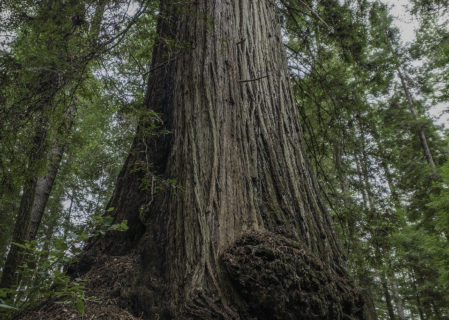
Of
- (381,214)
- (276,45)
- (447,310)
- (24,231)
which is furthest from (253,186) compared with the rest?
(447,310)

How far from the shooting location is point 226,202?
2096mm

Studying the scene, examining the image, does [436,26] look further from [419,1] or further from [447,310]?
[447,310]

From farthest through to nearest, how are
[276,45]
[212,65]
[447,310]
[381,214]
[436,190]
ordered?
[447,310] < [436,190] < [381,214] < [276,45] < [212,65]

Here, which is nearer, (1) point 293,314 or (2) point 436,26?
(1) point 293,314

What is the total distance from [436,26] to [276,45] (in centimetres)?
1317

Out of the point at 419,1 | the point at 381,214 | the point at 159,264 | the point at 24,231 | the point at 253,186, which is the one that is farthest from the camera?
the point at 419,1

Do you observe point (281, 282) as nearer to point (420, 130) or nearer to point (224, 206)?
point (224, 206)

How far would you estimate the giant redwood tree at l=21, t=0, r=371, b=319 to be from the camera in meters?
1.74

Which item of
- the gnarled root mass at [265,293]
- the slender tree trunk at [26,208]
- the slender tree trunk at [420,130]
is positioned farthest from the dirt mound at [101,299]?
the slender tree trunk at [420,130]

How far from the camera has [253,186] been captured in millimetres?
2219

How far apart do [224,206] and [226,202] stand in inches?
1.5

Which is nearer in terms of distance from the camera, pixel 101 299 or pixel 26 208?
pixel 101 299

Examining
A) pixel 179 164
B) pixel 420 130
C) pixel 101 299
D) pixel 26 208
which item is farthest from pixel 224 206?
pixel 420 130

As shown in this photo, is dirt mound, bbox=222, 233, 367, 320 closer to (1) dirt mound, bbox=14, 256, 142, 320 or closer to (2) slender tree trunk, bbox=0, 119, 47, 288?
(1) dirt mound, bbox=14, 256, 142, 320
